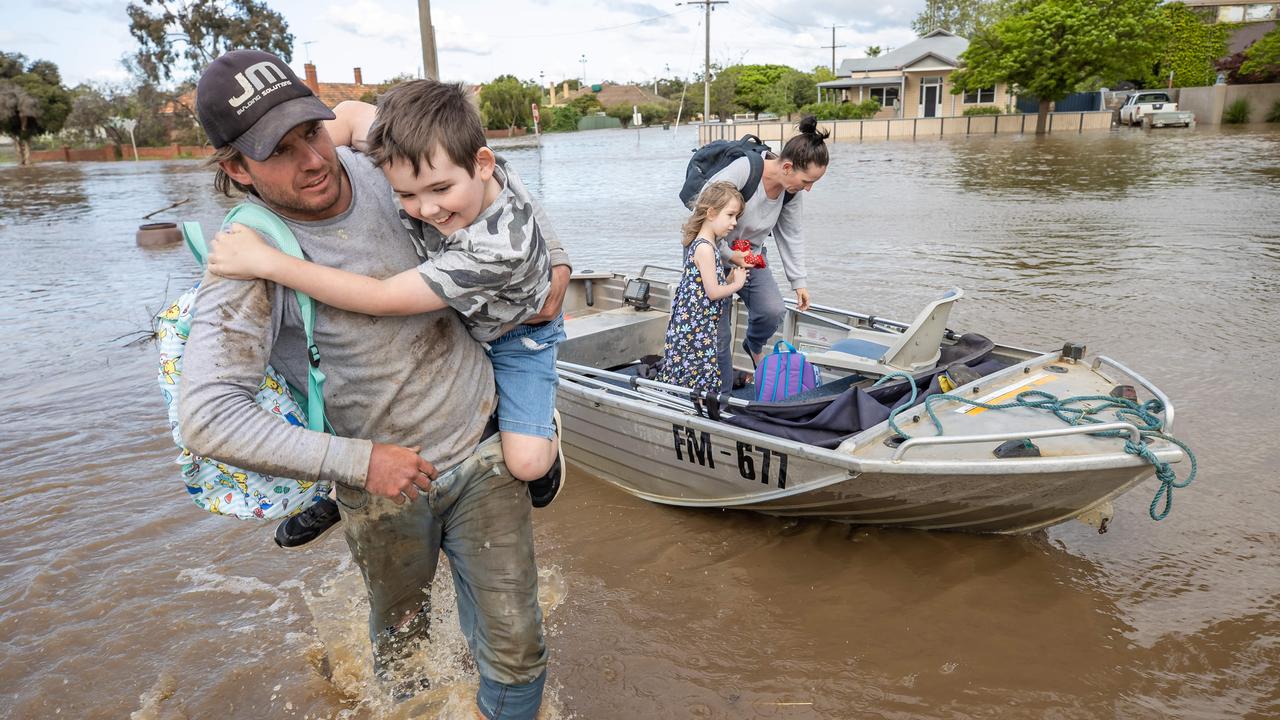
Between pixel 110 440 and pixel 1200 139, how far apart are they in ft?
122

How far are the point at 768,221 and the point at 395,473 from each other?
4064 millimetres

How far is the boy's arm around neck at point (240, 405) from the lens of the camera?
1.93m

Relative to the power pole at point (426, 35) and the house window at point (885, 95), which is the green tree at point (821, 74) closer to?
the house window at point (885, 95)

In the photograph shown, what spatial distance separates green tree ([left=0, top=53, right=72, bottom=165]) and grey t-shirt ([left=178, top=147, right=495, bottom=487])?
6507 centimetres

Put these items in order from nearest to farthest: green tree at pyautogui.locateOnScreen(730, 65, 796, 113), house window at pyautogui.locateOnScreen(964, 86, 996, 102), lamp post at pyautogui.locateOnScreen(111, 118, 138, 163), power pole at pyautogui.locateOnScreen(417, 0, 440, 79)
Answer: power pole at pyautogui.locateOnScreen(417, 0, 440, 79) < house window at pyautogui.locateOnScreen(964, 86, 996, 102) < lamp post at pyautogui.locateOnScreen(111, 118, 138, 163) < green tree at pyautogui.locateOnScreen(730, 65, 796, 113)

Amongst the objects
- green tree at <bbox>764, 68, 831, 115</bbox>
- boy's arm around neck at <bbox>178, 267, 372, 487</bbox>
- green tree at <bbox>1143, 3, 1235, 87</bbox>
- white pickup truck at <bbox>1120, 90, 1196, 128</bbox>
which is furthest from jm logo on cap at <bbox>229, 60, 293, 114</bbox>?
green tree at <bbox>764, 68, 831, 115</bbox>

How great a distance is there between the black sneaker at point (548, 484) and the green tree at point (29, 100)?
6518cm

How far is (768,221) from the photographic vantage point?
18.4 ft

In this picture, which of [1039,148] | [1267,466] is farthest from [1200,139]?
[1267,466]

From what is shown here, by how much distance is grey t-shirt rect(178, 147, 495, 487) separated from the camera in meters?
1.95

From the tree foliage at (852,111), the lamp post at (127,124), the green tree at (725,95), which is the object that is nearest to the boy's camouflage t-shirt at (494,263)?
the tree foliage at (852,111)

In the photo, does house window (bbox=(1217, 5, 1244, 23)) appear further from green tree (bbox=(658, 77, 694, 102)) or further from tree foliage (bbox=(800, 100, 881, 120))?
green tree (bbox=(658, 77, 694, 102))

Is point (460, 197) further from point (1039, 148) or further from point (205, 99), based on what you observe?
point (1039, 148)

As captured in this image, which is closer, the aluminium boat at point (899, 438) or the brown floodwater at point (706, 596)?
the brown floodwater at point (706, 596)
